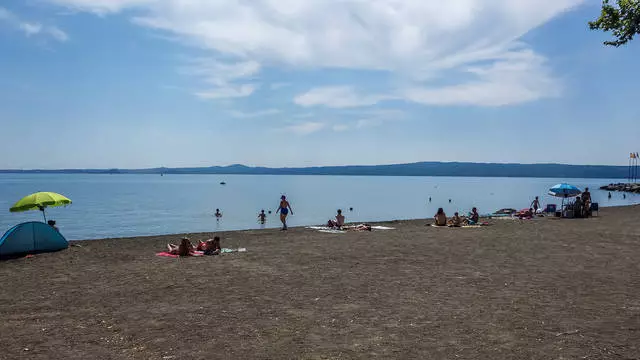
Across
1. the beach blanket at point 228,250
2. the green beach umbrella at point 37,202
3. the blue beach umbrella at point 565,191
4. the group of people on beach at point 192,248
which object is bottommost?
the beach blanket at point 228,250

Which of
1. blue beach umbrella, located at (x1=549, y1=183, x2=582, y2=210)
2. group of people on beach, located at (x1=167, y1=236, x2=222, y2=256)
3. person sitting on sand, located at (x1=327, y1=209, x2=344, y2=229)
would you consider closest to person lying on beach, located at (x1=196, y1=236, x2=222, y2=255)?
group of people on beach, located at (x1=167, y1=236, x2=222, y2=256)

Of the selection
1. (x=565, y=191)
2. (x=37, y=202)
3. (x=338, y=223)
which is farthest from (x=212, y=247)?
(x=565, y=191)

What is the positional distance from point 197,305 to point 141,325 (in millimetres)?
1525

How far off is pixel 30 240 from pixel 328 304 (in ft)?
42.9

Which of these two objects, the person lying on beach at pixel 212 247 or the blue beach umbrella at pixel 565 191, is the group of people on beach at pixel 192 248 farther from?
the blue beach umbrella at pixel 565 191

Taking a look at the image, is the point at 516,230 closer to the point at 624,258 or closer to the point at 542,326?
the point at 624,258

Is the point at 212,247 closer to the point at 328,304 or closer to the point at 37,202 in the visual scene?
the point at 37,202

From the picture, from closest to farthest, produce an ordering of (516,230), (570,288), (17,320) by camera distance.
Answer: (17,320), (570,288), (516,230)

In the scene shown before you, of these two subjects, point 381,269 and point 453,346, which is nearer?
point 453,346

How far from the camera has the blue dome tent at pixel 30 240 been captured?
55.7 ft

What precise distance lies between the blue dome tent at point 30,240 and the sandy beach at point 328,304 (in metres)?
0.85

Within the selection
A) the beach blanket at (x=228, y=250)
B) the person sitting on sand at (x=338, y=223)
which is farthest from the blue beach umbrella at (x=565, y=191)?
the beach blanket at (x=228, y=250)

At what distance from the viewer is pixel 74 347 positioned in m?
7.48

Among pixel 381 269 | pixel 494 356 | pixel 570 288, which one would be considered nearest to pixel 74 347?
pixel 494 356
